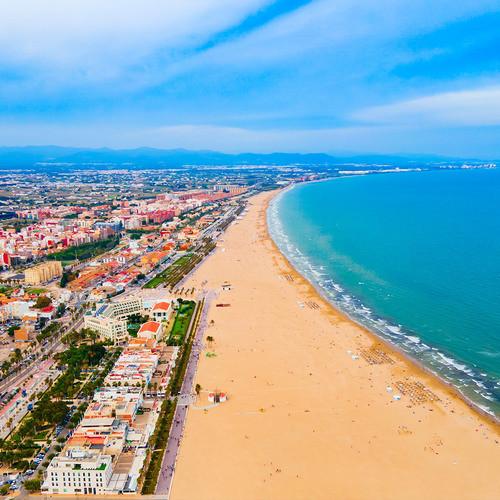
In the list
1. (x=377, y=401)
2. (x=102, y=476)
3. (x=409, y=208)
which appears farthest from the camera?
(x=409, y=208)

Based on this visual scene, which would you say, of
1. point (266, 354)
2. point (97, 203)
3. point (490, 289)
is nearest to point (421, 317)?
point (490, 289)

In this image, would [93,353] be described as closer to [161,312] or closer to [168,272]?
[161,312]

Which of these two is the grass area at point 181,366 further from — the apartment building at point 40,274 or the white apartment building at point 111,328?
the apartment building at point 40,274

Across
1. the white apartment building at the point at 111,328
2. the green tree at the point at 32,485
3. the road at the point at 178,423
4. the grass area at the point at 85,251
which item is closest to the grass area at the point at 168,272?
the white apartment building at the point at 111,328

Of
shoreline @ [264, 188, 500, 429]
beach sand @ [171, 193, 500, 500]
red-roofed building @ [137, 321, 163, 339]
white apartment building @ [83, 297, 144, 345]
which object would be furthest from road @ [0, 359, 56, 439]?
shoreline @ [264, 188, 500, 429]

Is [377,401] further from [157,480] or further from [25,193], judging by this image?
[25,193]

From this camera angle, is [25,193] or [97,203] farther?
[25,193]
